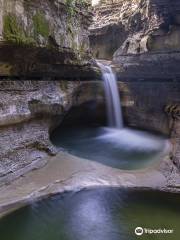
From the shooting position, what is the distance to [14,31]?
18.1ft

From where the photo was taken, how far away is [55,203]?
561cm

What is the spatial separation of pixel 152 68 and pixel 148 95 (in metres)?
1.04

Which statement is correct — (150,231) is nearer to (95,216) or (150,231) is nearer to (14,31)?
(95,216)

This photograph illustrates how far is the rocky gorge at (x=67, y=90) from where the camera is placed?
6020 millimetres

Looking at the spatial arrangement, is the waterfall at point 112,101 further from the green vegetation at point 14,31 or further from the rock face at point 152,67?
the green vegetation at point 14,31

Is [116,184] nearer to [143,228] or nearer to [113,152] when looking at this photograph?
[143,228]

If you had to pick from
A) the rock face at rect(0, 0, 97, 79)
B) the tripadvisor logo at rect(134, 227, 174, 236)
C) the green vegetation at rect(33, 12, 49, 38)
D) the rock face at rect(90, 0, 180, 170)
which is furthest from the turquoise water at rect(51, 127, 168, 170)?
the green vegetation at rect(33, 12, 49, 38)

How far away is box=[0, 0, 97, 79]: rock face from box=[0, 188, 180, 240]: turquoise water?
3361 millimetres

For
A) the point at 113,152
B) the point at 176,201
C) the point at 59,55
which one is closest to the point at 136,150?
the point at 113,152

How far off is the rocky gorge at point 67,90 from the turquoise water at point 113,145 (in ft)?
1.45

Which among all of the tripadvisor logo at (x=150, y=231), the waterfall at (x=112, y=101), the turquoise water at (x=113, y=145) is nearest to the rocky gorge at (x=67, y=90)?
the waterfall at (x=112, y=101)

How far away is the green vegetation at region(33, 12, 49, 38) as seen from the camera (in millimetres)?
6160

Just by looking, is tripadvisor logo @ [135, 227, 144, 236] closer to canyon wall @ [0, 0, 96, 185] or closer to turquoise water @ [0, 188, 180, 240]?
turquoise water @ [0, 188, 180, 240]

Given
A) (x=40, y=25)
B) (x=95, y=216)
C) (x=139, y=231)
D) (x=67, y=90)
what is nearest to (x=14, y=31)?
(x=40, y=25)
